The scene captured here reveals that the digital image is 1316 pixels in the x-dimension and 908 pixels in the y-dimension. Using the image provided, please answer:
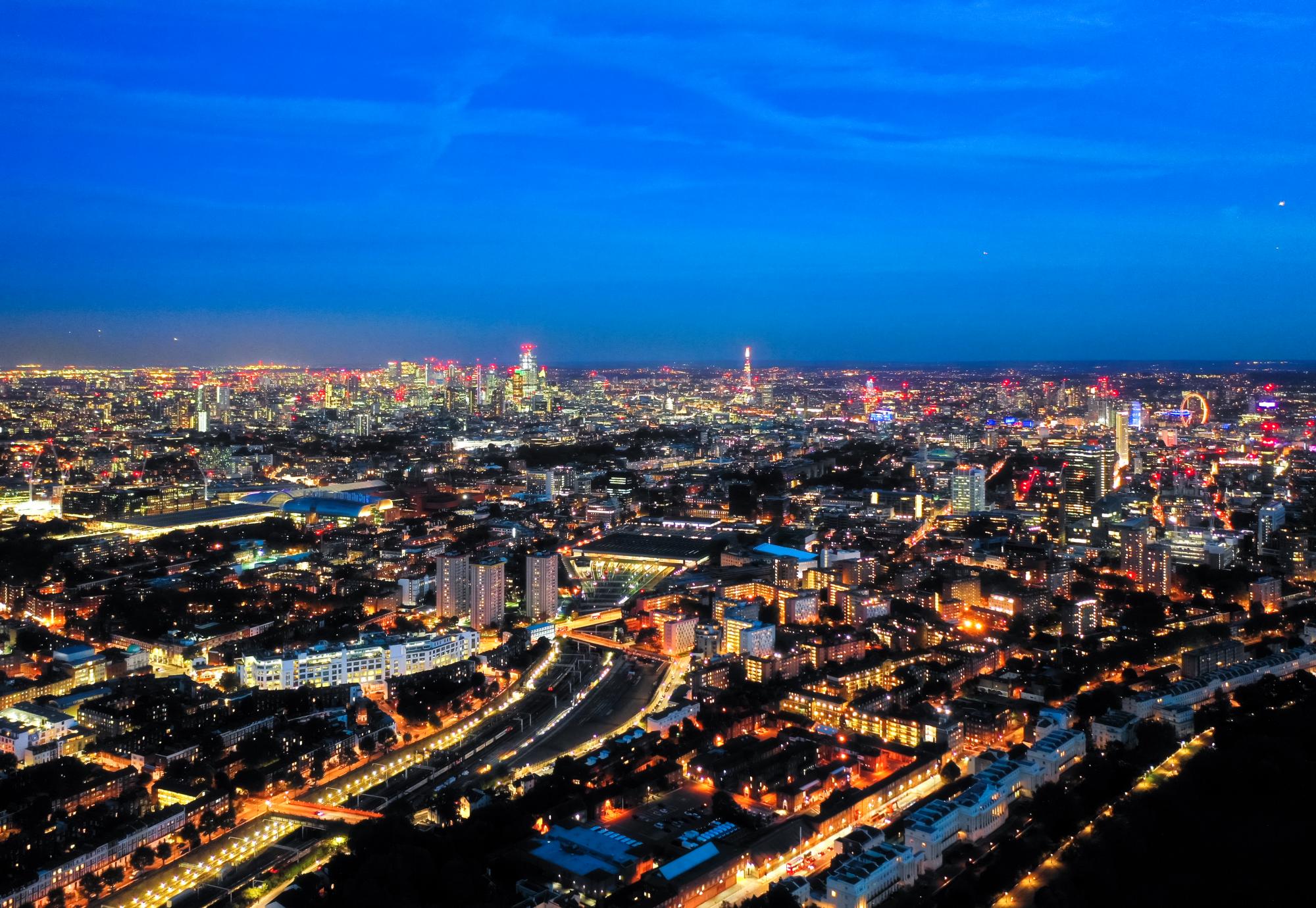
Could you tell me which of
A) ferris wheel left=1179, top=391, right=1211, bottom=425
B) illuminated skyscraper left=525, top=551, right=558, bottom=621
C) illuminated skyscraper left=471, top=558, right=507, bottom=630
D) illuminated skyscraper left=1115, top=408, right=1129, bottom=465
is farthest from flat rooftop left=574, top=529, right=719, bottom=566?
ferris wheel left=1179, top=391, right=1211, bottom=425

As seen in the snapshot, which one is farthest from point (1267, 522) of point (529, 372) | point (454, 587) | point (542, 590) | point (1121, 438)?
point (529, 372)

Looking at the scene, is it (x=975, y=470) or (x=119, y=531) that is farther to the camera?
(x=975, y=470)

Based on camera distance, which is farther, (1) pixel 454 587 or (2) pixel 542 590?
(2) pixel 542 590

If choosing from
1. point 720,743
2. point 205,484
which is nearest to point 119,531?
point 205,484

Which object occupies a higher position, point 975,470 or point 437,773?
point 975,470

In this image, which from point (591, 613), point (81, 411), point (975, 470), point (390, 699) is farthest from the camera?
point (81, 411)

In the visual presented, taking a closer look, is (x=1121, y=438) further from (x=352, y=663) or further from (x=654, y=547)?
(x=352, y=663)

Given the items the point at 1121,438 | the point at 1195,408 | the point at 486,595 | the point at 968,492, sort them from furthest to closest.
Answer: the point at 1195,408, the point at 1121,438, the point at 968,492, the point at 486,595

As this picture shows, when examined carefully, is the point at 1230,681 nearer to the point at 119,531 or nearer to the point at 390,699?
the point at 390,699

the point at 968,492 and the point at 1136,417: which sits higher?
the point at 1136,417

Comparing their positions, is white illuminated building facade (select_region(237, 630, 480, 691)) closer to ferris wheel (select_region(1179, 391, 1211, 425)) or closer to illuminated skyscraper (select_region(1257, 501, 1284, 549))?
illuminated skyscraper (select_region(1257, 501, 1284, 549))
